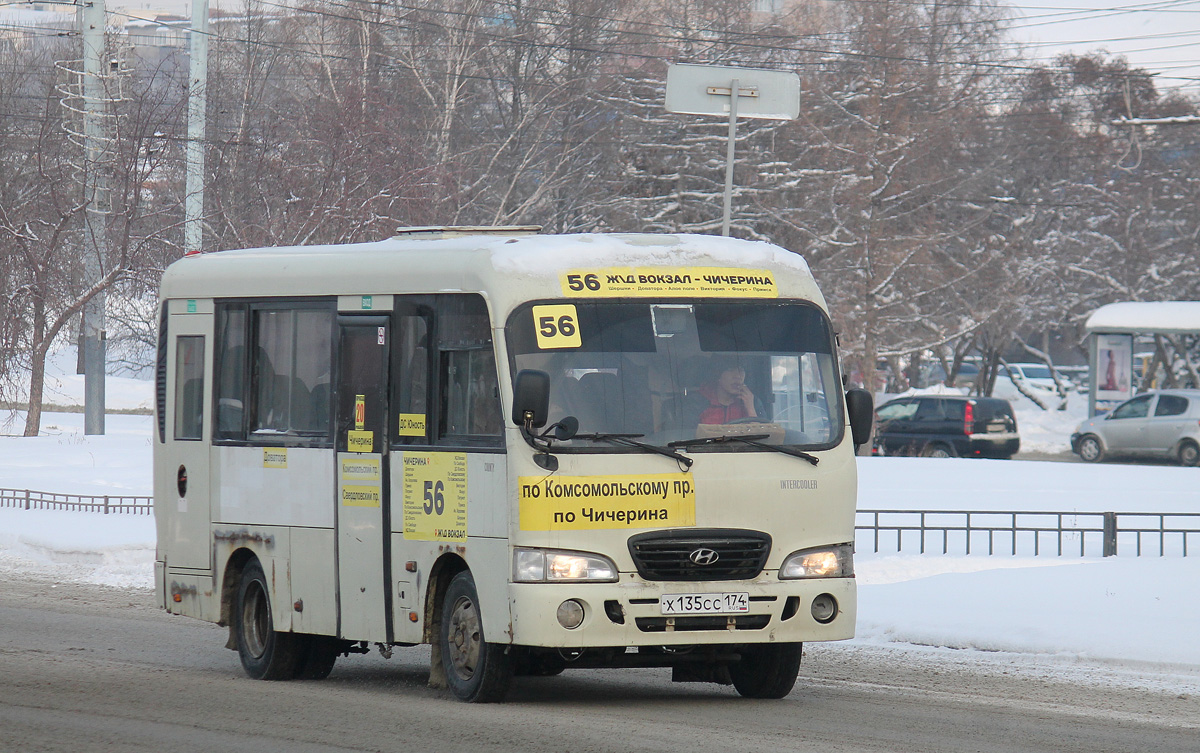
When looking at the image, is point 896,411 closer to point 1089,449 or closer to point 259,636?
point 1089,449

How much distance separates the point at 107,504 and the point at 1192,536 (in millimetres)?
13288

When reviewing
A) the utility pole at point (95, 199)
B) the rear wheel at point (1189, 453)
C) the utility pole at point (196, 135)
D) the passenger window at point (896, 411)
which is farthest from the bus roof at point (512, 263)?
the rear wheel at point (1189, 453)

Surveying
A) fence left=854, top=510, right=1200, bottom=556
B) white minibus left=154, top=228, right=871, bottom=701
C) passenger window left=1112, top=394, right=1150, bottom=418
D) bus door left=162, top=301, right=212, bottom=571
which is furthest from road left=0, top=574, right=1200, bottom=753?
passenger window left=1112, top=394, right=1150, bottom=418

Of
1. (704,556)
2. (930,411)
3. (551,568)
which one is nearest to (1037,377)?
(930,411)

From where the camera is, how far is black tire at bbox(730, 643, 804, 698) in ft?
30.2

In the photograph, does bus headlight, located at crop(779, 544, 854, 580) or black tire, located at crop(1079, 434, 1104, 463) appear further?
black tire, located at crop(1079, 434, 1104, 463)

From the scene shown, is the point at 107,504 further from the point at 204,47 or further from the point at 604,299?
the point at 604,299

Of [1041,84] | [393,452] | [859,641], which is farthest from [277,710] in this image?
[1041,84]

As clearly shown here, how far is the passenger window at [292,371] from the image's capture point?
400 inches

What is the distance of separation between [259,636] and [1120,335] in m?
32.4

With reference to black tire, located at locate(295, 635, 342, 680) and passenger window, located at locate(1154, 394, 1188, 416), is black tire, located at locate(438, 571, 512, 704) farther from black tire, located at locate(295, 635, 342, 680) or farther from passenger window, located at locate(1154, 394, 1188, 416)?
passenger window, located at locate(1154, 394, 1188, 416)

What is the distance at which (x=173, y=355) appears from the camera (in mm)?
11602

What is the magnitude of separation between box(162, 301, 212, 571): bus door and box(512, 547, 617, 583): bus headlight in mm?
3454

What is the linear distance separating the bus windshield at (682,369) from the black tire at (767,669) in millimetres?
1201
